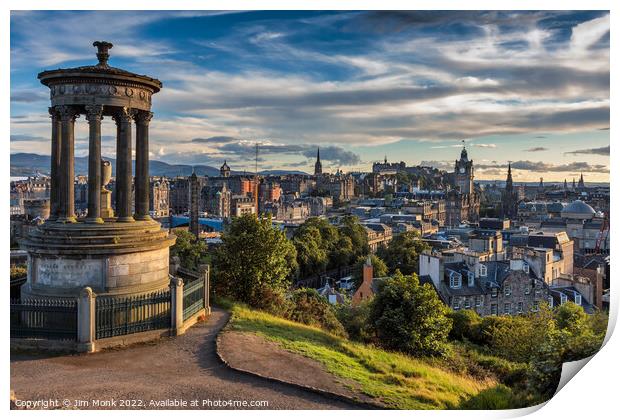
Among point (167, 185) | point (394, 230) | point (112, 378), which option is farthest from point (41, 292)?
point (167, 185)

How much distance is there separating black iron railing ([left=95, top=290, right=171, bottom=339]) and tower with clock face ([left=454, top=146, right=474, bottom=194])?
428 ft

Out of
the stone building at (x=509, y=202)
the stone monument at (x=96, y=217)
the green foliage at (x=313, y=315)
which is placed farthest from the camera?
the stone building at (x=509, y=202)

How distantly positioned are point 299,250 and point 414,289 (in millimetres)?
38364

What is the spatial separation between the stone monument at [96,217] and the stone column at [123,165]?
24mm

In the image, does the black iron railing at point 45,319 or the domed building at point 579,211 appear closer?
the black iron railing at point 45,319

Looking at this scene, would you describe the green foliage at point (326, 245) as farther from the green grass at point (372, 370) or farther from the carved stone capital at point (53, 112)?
the carved stone capital at point (53, 112)

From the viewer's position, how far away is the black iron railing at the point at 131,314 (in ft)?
37.5

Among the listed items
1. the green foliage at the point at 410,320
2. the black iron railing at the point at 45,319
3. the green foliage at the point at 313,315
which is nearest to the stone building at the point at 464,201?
the green foliage at the point at 313,315

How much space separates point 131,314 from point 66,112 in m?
5.14

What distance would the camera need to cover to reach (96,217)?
1287 centimetres

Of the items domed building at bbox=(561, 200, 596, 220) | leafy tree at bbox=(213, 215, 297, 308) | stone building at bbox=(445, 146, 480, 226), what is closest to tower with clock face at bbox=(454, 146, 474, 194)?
stone building at bbox=(445, 146, 480, 226)

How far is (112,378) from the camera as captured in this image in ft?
32.4

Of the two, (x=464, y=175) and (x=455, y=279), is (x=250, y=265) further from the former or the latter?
(x=464, y=175)

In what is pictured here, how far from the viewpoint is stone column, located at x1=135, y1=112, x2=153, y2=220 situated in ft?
45.5
